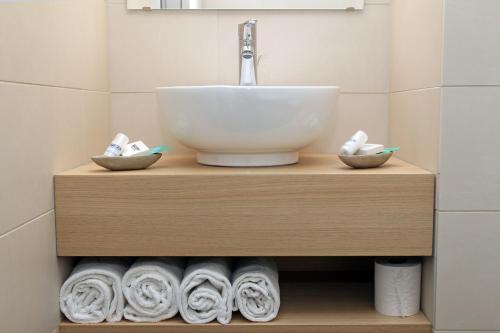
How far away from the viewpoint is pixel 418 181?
5.01 ft

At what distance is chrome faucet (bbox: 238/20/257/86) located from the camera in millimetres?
1831

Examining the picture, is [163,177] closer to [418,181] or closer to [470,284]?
[418,181]

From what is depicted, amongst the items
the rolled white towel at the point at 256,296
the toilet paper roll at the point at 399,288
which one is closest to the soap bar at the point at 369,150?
the toilet paper roll at the point at 399,288

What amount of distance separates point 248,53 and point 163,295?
0.77 m

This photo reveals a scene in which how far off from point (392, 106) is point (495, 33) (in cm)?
56

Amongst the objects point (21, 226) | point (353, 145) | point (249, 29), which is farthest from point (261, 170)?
point (21, 226)

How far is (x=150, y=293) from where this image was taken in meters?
1.58

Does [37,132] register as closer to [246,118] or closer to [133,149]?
[133,149]

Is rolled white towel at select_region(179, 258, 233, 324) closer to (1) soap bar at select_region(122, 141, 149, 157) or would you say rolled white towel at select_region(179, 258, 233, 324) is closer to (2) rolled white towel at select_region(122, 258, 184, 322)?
(2) rolled white towel at select_region(122, 258, 184, 322)

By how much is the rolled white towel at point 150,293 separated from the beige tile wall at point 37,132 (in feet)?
0.64

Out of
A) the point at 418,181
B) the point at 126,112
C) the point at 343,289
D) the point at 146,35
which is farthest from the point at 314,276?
the point at 146,35

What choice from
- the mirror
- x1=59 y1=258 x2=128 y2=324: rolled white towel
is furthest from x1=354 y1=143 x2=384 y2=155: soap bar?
x1=59 y1=258 x2=128 y2=324: rolled white towel

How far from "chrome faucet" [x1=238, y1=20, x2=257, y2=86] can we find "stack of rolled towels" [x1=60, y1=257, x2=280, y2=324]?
593 mm

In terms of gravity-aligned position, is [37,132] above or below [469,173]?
above
